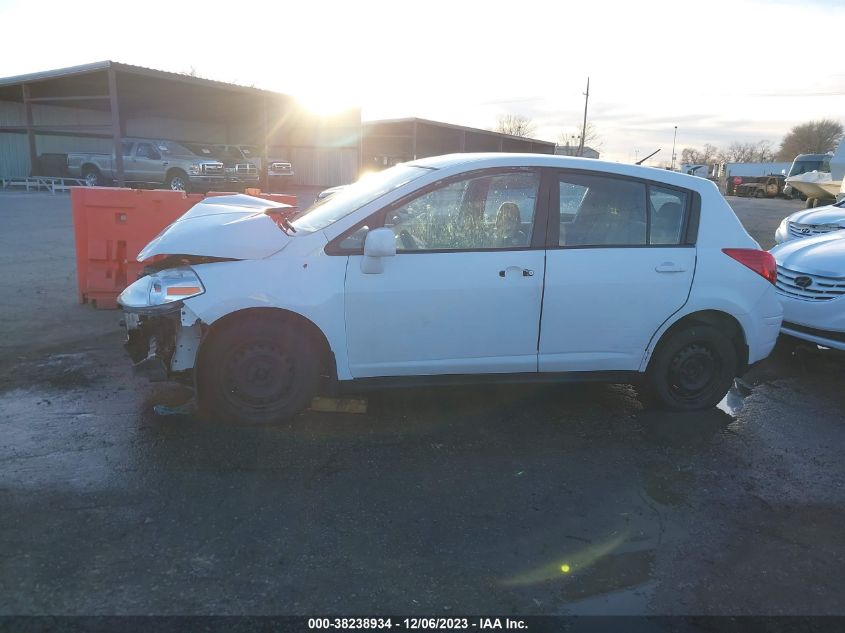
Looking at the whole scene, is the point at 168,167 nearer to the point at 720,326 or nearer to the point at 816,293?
the point at 816,293

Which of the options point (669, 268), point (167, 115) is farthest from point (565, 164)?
point (167, 115)

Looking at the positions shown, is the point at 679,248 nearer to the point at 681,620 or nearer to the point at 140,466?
the point at 681,620

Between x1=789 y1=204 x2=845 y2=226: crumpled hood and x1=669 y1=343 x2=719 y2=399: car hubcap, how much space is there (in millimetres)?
6391

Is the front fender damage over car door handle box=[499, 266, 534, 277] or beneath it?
beneath

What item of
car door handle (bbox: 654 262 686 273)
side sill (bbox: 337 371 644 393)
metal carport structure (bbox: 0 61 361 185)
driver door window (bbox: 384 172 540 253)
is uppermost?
metal carport structure (bbox: 0 61 361 185)

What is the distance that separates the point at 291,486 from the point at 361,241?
1497mm

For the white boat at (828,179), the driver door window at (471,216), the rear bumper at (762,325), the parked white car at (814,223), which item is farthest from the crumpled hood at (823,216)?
the white boat at (828,179)

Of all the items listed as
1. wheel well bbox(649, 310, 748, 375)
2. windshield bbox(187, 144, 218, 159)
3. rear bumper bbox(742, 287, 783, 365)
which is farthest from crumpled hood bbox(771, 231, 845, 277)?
windshield bbox(187, 144, 218, 159)

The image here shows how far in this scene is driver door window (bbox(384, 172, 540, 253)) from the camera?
151 inches

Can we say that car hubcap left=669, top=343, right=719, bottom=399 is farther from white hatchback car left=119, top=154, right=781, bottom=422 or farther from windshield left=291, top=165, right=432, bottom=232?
windshield left=291, top=165, right=432, bottom=232

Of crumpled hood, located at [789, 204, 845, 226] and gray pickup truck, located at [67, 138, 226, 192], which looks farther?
gray pickup truck, located at [67, 138, 226, 192]

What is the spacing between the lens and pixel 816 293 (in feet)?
17.7

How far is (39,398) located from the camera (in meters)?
4.28

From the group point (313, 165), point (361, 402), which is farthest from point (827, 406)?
point (313, 165)
